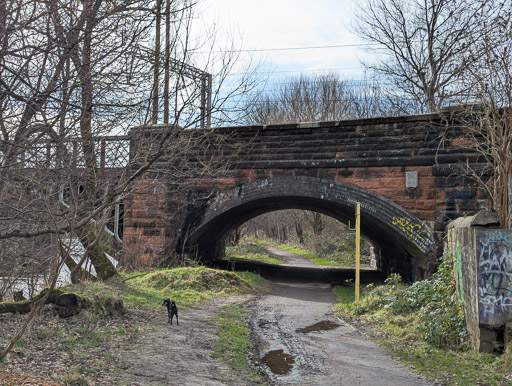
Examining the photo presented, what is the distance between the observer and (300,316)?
995 cm

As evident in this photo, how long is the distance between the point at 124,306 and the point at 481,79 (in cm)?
646

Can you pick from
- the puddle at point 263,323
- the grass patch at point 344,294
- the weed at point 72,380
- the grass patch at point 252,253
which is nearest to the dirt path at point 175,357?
the weed at point 72,380

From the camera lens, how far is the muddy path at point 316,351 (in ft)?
18.9

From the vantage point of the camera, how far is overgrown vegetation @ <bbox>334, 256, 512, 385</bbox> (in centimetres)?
588

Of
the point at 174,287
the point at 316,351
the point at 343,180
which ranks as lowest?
the point at 316,351

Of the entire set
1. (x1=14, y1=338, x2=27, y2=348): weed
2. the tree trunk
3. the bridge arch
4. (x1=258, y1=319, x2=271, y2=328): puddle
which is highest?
the bridge arch

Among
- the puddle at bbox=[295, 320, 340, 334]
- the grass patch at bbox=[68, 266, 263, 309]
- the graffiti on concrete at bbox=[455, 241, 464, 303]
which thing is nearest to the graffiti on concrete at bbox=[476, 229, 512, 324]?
the graffiti on concrete at bbox=[455, 241, 464, 303]

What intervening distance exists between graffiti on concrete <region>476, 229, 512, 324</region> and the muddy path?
1234 mm

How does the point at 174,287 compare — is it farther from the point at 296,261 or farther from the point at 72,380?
the point at 296,261

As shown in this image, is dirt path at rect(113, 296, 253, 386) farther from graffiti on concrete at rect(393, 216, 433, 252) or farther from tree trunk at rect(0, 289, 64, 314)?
graffiti on concrete at rect(393, 216, 433, 252)

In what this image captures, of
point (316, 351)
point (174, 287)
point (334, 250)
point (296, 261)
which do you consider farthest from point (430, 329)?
point (334, 250)

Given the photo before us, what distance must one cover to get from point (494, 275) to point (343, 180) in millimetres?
6750

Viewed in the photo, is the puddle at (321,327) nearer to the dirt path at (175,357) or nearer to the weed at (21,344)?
the dirt path at (175,357)

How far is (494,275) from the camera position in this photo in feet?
20.8
